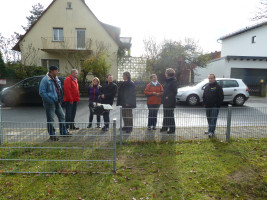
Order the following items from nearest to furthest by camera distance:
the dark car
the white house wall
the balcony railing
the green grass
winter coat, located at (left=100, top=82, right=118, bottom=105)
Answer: the green grass, winter coat, located at (left=100, top=82, right=118, bottom=105), the dark car, the balcony railing, the white house wall

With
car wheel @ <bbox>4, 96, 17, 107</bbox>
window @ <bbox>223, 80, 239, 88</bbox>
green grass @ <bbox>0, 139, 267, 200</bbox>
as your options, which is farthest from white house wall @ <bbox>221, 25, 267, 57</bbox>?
car wheel @ <bbox>4, 96, 17, 107</bbox>

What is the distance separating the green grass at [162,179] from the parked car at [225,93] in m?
6.53

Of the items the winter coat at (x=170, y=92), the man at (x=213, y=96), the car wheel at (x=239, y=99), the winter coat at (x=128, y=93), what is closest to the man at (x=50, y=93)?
the winter coat at (x=128, y=93)

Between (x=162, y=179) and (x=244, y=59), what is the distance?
19.9 metres

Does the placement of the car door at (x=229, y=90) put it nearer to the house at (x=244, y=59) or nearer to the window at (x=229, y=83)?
the window at (x=229, y=83)

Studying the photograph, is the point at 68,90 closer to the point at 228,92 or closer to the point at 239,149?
the point at 239,149

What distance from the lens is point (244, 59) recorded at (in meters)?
18.5

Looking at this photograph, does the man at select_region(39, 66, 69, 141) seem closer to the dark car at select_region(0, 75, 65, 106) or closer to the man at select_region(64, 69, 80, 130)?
the man at select_region(64, 69, 80, 130)

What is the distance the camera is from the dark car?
31.9 ft

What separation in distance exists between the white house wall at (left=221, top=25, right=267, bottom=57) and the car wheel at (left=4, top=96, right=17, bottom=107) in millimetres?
25323

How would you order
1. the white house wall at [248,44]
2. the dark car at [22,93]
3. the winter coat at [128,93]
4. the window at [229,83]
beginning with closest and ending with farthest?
the winter coat at [128,93], the dark car at [22,93], the window at [229,83], the white house wall at [248,44]

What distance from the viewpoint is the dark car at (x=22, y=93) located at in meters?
9.71

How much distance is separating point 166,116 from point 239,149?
1.84 metres

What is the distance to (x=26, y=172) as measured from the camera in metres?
3.08
